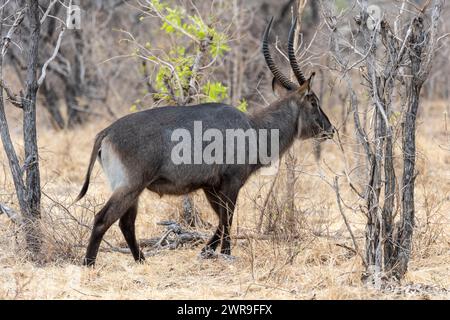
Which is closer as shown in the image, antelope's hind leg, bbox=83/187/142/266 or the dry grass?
the dry grass

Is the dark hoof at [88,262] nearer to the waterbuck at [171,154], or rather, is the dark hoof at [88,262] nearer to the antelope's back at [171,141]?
the waterbuck at [171,154]

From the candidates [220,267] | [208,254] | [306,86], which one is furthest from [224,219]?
[306,86]

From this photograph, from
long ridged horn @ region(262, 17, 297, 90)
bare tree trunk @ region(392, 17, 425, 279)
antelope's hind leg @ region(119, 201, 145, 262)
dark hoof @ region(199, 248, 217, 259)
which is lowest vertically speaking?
dark hoof @ region(199, 248, 217, 259)

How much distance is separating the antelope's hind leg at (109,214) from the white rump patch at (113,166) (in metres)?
0.07

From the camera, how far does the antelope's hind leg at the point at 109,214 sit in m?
5.60

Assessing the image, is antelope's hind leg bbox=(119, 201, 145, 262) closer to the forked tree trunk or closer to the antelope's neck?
the forked tree trunk

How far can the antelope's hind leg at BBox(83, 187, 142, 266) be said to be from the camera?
5602 mm

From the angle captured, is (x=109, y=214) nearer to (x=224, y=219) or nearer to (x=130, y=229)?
(x=130, y=229)

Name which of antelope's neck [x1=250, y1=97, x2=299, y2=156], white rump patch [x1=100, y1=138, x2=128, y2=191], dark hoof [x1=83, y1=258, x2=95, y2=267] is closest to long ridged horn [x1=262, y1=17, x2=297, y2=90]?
antelope's neck [x1=250, y1=97, x2=299, y2=156]

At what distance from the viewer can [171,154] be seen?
5.75 metres

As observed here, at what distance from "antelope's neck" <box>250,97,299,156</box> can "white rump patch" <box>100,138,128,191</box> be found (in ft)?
4.75

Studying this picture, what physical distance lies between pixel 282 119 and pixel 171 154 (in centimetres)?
135

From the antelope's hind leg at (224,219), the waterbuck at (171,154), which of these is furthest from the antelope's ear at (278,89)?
the antelope's hind leg at (224,219)
